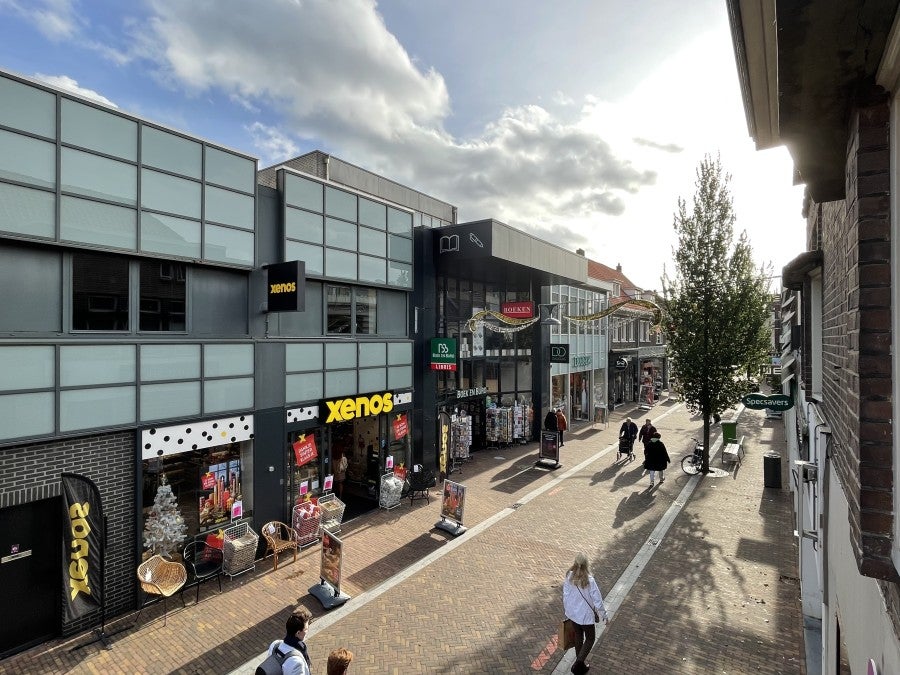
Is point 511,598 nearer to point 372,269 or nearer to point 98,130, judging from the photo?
point 372,269

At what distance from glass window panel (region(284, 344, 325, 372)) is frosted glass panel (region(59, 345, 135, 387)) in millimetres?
Result: 3397

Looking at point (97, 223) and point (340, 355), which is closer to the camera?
point (97, 223)

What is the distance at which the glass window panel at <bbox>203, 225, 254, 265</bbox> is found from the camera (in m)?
9.99

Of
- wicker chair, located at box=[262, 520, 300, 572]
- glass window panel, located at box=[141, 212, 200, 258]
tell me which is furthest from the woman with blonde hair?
glass window panel, located at box=[141, 212, 200, 258]

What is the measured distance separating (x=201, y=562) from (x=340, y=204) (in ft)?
29.1

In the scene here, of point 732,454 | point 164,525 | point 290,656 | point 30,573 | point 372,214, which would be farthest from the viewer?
point 732,454

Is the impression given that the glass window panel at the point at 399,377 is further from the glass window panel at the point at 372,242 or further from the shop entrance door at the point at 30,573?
the shop entrance door at the point at 30,573

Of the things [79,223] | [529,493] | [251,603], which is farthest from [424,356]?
[79,223]

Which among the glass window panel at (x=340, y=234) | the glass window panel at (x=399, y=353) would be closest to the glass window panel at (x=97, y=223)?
the glass window panel at (x=340, y=234)

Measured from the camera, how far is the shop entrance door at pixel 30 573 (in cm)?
757

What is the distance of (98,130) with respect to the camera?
8359mm

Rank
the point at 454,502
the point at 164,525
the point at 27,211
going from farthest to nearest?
the point at 454,502 < the point at 164,525 < the point at 27,211

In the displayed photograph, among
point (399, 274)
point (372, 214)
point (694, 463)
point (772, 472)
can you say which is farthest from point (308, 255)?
point (772, 472)

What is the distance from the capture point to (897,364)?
204 cm
